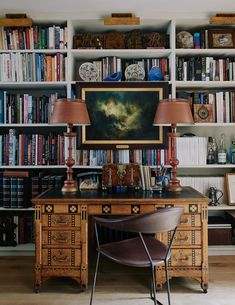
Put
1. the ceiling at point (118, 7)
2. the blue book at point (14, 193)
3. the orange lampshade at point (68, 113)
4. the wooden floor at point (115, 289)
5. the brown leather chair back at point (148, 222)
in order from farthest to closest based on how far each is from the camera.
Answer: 1. the blue book at point (14, 193)
2. the ceiling at point (118, 7)
3. the orange lampshade at point (68, 113)
4. the wooden floor at point (115, 289)
5. the brown leather chair back at point (148, 222)

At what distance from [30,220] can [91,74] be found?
62.5 inches

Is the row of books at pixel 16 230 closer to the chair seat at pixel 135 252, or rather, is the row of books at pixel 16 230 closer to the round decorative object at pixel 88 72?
the chair seat at pixel 135 252

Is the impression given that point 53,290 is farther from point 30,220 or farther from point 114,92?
point 114,92

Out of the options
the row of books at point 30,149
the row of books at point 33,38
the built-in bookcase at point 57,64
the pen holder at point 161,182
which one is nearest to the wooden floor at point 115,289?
the built-in bookcase at point 57,64

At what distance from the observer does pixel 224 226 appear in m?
3.16

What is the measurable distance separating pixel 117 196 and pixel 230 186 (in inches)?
52.8

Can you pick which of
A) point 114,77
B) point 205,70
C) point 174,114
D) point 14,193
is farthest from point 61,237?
point 205,70

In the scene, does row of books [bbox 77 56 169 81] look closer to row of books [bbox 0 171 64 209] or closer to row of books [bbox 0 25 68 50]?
row of books [bbox 0 25 68 50]

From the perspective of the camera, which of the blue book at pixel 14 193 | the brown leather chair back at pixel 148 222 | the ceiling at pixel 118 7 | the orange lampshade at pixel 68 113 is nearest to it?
the brown leather chair back at pixel 148 222

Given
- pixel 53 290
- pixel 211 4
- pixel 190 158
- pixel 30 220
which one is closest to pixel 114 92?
pixel 190 158

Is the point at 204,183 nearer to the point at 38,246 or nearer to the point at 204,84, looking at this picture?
the point at 204,84

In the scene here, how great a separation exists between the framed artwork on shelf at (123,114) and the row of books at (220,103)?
0.33m

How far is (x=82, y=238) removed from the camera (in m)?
2.38

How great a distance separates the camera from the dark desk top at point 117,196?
2.38 m
